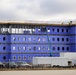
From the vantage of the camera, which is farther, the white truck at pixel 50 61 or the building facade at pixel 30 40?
the building facade at pixel 30 40

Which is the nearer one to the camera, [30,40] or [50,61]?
[50,61]

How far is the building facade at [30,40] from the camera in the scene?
72500mm

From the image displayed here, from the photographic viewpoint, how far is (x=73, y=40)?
7469cm

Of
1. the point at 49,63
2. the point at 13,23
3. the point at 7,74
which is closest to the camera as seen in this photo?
the point at 7,74

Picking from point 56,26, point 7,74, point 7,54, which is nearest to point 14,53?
point 7,54

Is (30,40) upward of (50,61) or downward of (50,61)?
upward

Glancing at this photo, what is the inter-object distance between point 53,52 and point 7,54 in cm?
1071

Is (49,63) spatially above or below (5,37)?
below

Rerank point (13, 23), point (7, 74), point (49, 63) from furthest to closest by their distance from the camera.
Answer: point (13, 23), point (49, 63), point (7, 74)

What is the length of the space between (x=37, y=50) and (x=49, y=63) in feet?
30.7

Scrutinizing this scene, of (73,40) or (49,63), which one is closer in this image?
(49,63)

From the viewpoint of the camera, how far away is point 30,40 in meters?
73.3

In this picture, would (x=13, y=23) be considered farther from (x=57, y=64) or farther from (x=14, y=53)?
(x=57, y=64)

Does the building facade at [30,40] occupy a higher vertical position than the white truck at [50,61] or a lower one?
higher
